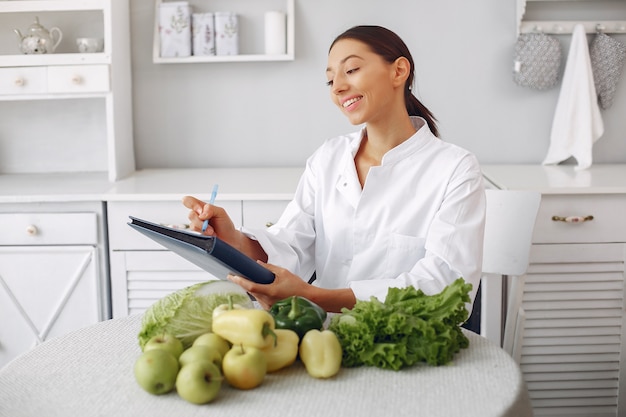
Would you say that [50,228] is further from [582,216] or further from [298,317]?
[582,216]

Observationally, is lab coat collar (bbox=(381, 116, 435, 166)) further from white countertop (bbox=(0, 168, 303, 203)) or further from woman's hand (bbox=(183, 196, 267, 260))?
white countertop (bbox=(0, 168, 303, 203))

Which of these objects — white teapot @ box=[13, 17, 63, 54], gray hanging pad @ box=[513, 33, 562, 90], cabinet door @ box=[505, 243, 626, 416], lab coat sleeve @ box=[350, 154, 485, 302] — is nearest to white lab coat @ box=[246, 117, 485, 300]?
lab coat sleeve @ box=[350, 154, 485, 302]

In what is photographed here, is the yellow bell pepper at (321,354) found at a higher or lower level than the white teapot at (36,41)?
lower

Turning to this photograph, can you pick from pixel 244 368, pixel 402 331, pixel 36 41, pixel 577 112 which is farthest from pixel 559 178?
pixel 36 41

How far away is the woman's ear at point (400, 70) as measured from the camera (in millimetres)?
1942

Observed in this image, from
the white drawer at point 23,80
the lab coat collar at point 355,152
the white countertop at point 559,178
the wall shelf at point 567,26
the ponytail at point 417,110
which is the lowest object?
the white countertop at point 559,178

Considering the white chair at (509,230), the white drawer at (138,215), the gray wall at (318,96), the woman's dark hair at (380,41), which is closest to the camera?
the woman's dark hair at (380,41)

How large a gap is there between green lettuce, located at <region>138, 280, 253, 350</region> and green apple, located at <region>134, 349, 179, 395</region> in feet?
0.34

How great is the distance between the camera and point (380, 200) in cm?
195

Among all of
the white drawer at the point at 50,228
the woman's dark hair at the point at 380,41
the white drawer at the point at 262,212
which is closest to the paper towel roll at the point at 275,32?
the white drawer at the point at 262,212

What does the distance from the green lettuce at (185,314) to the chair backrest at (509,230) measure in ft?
3.56

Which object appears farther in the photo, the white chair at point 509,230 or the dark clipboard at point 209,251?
the white chair at point 509,230

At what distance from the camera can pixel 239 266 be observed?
4.99 ft

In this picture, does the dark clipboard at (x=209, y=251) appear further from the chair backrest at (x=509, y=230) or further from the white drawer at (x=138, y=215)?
the white drawer at (x=138, y=215)
